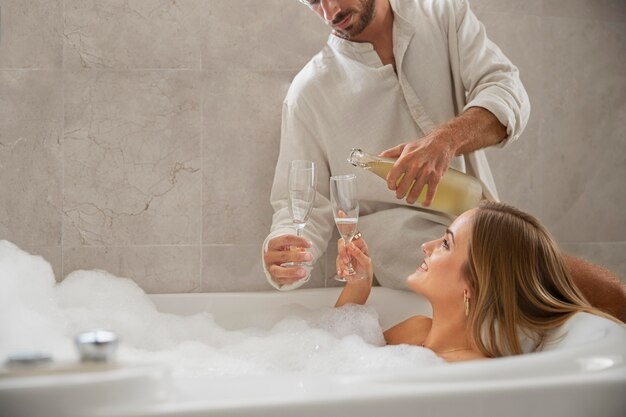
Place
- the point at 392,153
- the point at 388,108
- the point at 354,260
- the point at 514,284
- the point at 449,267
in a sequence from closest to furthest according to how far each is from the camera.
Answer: the point at 514,284
the point at 449,267
the point at 392,153
the point at 354,260
the point at 388,108

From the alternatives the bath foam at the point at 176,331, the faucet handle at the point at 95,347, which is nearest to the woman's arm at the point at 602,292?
the bath foam at the point at 176,331

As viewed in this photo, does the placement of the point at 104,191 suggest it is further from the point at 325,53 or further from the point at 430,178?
the point at 430,178

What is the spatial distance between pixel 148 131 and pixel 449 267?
1075 mm

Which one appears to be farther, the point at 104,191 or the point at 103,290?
the point at 104,191

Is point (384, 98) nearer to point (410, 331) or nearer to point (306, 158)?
point (306, 158)

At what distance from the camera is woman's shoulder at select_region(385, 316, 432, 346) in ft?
6.01

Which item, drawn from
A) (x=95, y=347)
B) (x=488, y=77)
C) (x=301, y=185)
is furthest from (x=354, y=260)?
(x=95, y=347)

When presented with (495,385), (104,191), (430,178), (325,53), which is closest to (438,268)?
(430,178)

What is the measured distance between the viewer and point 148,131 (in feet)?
7.45

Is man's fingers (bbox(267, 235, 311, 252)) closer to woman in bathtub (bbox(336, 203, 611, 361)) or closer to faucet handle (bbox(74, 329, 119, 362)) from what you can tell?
woman in bathtub (bbox(336, 203, 611, 361))

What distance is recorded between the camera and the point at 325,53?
225 centimetres

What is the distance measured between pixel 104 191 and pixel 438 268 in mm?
1098

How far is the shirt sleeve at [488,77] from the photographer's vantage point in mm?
1950

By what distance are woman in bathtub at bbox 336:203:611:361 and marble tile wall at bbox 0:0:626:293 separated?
0.73 m
